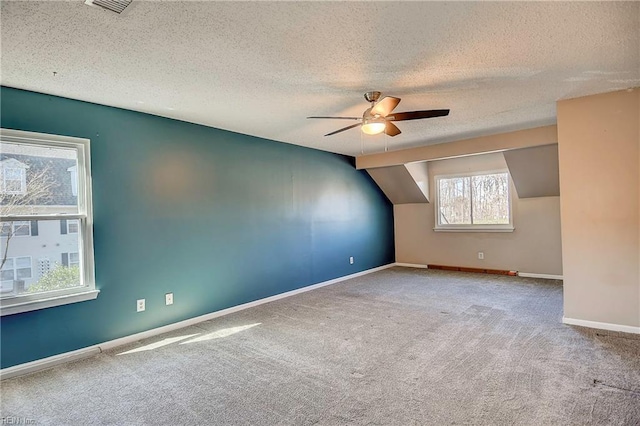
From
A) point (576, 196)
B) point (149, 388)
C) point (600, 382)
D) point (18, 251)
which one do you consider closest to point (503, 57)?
point (576, 196)

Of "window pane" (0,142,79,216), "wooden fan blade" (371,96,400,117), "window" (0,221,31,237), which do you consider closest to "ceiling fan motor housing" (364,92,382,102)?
"wooden fan blade" (371,96,400,117)

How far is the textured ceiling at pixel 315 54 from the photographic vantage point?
1.79 meters

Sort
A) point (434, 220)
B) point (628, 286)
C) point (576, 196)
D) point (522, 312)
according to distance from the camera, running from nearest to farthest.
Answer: point (628, 286)
point (576, 196)
point (522, 312)
point (434, 220)

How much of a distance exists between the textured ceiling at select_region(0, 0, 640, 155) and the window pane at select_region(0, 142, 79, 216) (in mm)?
539

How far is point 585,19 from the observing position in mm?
1910

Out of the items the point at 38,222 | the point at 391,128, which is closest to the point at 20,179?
the point at 38,222

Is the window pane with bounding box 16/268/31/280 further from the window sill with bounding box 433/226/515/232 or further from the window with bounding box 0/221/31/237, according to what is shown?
the window sill with bounding box 433/226/515/232

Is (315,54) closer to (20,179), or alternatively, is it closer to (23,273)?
(20,179)

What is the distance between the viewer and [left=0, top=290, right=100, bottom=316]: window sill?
2.56 m

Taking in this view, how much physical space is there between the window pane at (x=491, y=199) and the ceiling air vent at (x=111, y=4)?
6.09 meters

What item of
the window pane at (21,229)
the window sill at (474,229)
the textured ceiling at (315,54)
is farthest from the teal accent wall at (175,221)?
the window sill at (474,229)

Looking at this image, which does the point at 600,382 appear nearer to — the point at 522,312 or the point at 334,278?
the point at 522,312

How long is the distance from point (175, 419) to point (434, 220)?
5921 millimetres

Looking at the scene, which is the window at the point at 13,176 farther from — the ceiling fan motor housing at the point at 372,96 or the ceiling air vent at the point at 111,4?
the ceiling fan motor housing at the point at 372,96
